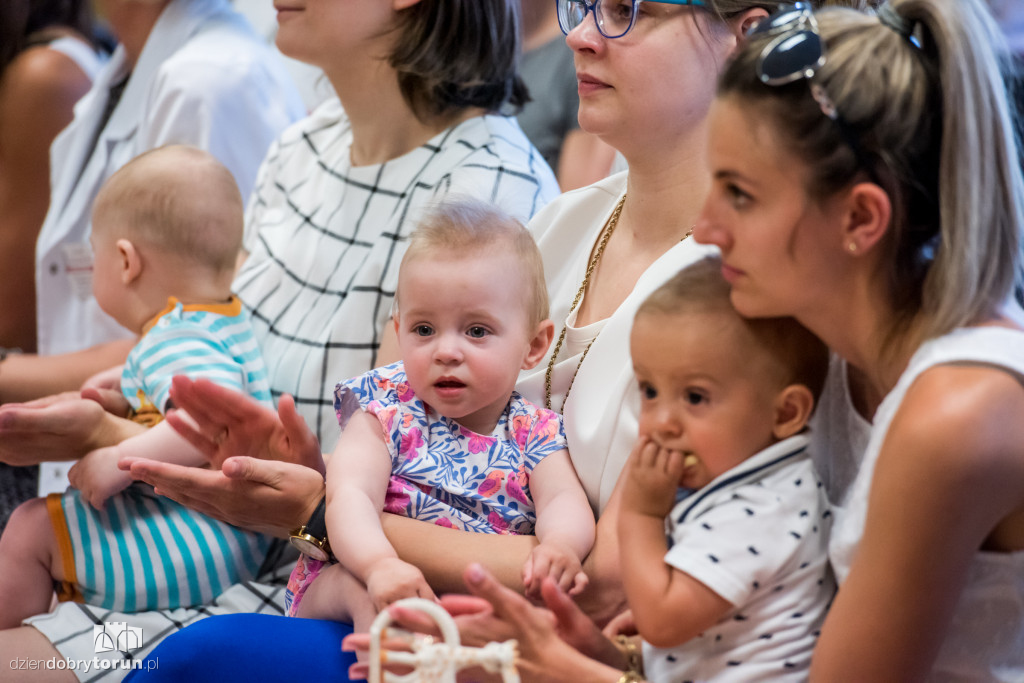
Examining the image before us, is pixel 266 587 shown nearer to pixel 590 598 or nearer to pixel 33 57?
pixel 590 598

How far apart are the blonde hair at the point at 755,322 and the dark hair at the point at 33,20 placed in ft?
7.77

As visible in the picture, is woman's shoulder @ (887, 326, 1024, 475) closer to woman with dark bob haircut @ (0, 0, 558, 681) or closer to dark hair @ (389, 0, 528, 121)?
woman with dark bob haircut @ (0, 0, 558, 681)

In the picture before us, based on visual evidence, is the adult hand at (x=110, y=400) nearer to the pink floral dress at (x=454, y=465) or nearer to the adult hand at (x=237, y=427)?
the adult hand at (x=237, y=427)

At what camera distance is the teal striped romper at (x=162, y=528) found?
5.17 ft

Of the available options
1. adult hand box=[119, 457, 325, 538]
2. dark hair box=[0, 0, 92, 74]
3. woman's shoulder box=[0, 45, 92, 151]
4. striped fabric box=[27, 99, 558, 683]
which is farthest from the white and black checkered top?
dark hair box=[0, 0, 92, 74]

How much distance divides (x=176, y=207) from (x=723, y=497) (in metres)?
1.20

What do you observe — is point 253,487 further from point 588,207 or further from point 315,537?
point 588,207

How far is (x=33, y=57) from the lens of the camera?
2.71 meters

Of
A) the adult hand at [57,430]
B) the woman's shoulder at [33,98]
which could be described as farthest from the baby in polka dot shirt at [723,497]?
the woman's shoulder at [33,98]

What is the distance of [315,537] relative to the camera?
1.39 meters

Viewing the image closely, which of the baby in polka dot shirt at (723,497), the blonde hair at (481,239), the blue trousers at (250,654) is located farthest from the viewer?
the blonde hair at (481,239)

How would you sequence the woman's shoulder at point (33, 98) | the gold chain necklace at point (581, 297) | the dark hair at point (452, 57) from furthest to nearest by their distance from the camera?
the woman's shoulder at point (33, 98), the dark hair at point (452, 57), the gold chain necklace at point (581, 297)

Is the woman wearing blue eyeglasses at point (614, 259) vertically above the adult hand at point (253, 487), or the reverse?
the woman wearing blue eyeglasses at point (614, 259)

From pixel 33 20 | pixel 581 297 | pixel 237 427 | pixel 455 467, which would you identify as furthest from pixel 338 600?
pixel 33 20
